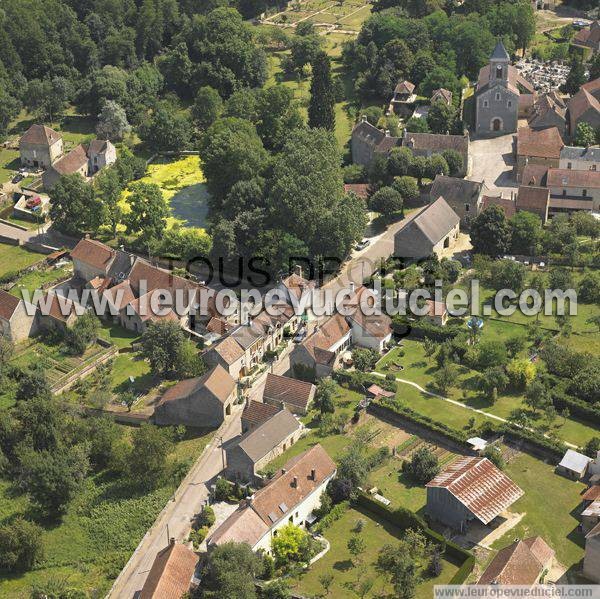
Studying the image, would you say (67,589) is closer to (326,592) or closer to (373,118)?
(326,592)

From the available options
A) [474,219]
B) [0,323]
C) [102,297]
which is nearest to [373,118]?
[474,219]

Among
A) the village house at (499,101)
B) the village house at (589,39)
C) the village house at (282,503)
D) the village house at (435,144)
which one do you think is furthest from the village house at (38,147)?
the village house at (589,39)

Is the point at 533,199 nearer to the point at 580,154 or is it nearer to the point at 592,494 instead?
the point at 580,154

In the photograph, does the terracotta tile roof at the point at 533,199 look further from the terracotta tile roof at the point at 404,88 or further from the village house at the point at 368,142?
the terracotta tile roof at the point at 404,88

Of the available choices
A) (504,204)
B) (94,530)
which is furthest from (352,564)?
(504,204)

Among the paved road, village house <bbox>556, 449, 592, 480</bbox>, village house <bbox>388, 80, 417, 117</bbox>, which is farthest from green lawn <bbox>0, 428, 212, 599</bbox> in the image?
village house <bbox>388, 80, 417, 117</bbox>
